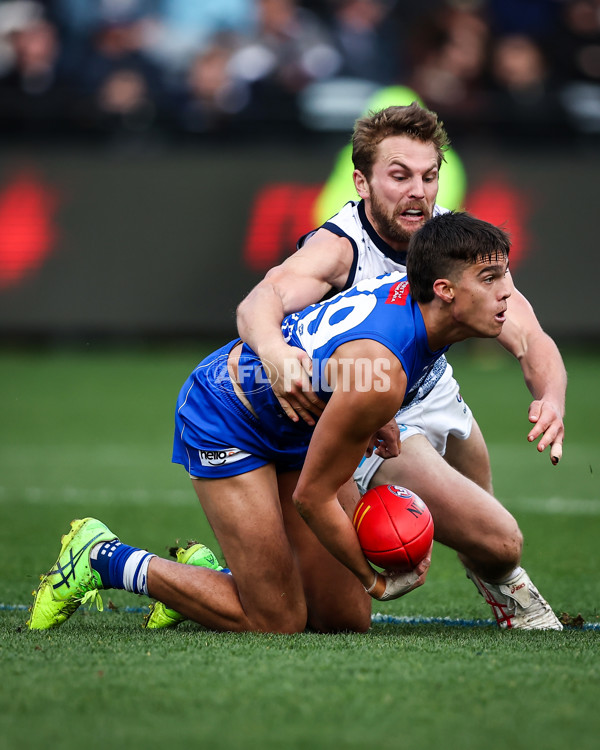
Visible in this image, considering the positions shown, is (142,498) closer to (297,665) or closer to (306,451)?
(306,451)

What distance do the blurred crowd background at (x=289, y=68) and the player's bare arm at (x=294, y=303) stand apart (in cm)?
1004

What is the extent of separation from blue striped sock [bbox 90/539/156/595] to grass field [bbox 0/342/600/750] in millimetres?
188

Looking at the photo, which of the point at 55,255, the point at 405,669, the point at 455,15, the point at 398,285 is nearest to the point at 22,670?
the point at 405,669

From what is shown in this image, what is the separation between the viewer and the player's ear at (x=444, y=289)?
13.5 feet

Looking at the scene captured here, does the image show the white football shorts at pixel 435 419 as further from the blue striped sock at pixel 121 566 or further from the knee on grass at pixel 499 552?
the blue striped sock at pixel 121 566

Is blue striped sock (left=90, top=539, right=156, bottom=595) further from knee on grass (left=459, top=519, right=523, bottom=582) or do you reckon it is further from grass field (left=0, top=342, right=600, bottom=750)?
knee on grass (left=459, top=519, right=523, bottom=582)

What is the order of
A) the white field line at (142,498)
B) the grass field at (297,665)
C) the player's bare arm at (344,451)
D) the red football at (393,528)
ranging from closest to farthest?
the grass field at (297,665), the player's bare arm at (344,451), the red football at (393,528), the white field line at (142,498)

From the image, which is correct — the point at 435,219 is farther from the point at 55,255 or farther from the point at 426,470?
the point at 55,255

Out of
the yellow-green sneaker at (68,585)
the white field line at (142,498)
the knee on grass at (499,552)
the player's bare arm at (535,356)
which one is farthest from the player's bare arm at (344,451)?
the white field line at (142,498)

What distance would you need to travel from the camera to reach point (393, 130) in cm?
511

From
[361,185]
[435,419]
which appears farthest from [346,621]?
[361,185]

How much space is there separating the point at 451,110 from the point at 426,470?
34.4 feet

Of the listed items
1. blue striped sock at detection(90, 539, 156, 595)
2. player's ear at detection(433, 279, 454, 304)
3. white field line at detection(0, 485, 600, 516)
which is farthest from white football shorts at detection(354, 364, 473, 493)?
white field line at detection(0, 485, 600, 516)

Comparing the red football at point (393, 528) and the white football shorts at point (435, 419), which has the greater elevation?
the white football shorts at point (435, 419)
